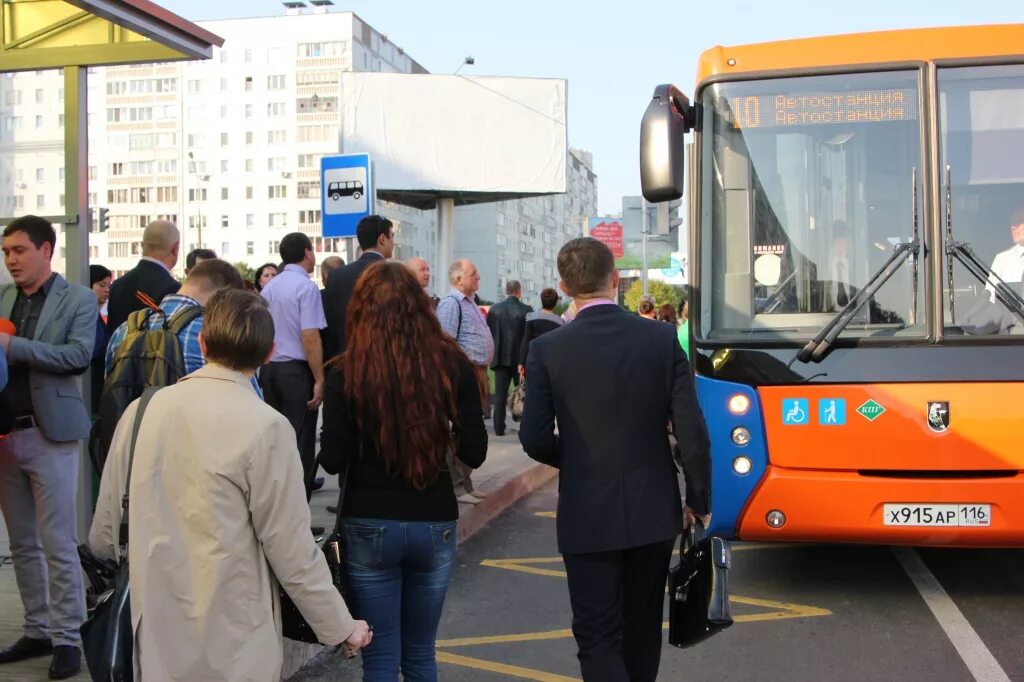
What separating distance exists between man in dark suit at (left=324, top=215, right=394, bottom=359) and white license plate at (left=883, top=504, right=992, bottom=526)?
366 centimetres

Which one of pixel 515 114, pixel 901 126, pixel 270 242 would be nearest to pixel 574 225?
pixel 270 242

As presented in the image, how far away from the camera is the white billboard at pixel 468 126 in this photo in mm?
35938

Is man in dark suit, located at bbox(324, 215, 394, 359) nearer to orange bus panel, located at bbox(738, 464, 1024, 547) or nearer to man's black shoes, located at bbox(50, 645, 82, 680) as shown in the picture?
orange bus panel, located at bbox(738, 464, 1024, 547)

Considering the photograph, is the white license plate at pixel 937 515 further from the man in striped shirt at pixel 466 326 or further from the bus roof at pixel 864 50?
the man in striped shirt at pixel 466 326

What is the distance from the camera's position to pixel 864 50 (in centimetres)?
659

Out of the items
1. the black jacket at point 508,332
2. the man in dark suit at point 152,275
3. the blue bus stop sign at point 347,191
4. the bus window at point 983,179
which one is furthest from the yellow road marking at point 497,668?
the black jacket at point 508,332

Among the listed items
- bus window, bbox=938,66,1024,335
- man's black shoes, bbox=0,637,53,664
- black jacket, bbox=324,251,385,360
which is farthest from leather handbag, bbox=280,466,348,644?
black jacket, bbox=324,251,385,360

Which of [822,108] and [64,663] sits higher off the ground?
[822,108]

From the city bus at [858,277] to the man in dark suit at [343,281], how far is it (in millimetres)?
2226

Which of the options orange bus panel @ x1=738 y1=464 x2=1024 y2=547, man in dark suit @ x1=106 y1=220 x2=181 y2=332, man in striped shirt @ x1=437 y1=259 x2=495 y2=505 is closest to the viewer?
man in dark suit @ x1=106 y1=220 x2=181 y2=332

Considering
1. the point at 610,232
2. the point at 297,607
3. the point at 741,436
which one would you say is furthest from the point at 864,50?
the point at 610,232

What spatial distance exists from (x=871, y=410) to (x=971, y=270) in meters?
0.95

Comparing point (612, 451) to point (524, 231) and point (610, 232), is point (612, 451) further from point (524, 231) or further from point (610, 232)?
point (524, 231)

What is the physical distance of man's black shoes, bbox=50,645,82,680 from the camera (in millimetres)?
4789
